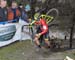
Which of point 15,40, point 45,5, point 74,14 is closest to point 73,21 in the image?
point 74,14

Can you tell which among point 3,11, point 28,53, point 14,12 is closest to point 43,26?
point 28,53

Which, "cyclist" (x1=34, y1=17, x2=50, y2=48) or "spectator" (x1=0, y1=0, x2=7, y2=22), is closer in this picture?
"cyclist" (x1=34, y1=17, x2=50, y2=48)

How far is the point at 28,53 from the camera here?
1335cm

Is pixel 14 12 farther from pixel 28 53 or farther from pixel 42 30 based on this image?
pixel 28 53

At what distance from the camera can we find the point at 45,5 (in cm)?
1564

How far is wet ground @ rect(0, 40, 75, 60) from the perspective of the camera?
12875mm

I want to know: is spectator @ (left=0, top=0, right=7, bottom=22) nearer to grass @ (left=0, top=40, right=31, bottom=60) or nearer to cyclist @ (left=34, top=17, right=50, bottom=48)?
grass @ (left=0, top=40, right=31, bottom=60)

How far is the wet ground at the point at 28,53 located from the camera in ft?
42.2

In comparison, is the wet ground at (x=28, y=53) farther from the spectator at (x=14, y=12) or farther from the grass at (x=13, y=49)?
the spectator at (x=14, y=12)

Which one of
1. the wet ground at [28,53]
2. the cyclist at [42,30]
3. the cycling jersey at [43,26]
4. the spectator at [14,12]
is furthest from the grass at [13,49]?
the spectator at [14,12]

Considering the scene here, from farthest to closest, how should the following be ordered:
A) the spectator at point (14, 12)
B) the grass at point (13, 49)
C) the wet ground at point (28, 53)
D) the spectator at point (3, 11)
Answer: the spectator at point (14, 12)
the spectator at point (3, 11)
the grass at point (13, 49)
the wet ground at point (28, 53)

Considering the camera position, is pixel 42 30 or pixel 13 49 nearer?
pixel 42 30

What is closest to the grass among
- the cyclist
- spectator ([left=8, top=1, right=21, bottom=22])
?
the cyclist

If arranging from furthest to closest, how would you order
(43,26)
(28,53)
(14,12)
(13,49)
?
(14,12)
(13,49)
(43,26)
(28,53)
